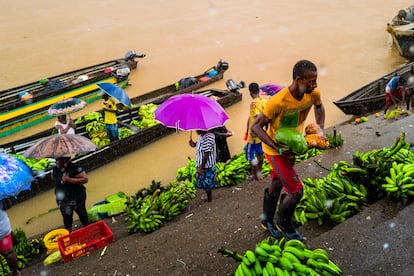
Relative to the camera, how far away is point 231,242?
169 inches

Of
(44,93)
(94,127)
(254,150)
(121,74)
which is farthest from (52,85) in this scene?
(254,150)

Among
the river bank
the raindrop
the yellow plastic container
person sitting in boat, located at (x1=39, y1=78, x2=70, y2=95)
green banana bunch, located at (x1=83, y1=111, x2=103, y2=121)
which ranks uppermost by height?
the raindrop

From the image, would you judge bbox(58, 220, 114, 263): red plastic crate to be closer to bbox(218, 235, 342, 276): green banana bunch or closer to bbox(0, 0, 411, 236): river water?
bbox(0, 0, 411, 236): river water

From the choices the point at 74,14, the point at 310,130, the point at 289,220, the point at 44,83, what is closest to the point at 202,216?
the point at 289,220

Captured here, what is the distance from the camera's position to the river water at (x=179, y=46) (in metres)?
9.30

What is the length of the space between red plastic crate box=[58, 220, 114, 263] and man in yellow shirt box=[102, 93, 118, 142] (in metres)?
3.52

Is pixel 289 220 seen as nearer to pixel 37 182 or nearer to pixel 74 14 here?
pixel 37 182

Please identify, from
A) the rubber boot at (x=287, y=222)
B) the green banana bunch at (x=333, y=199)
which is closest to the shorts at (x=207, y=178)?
the green banana bunch at (x=333, y=199)

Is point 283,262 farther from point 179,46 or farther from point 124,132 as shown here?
point 179,46

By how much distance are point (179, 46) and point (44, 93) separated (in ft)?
29.0

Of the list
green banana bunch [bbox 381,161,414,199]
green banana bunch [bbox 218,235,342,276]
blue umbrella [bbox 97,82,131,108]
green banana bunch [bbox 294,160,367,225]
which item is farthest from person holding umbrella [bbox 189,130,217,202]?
blue umbrella [bbox 97,82,131,108]

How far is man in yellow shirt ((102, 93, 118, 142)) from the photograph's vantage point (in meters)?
8.30

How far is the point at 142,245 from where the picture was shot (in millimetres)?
4617

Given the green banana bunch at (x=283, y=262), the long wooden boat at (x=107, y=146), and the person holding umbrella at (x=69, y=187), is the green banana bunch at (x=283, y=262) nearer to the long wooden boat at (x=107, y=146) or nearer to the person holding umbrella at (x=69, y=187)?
the person holding umbrella at (x=69, y=187)
